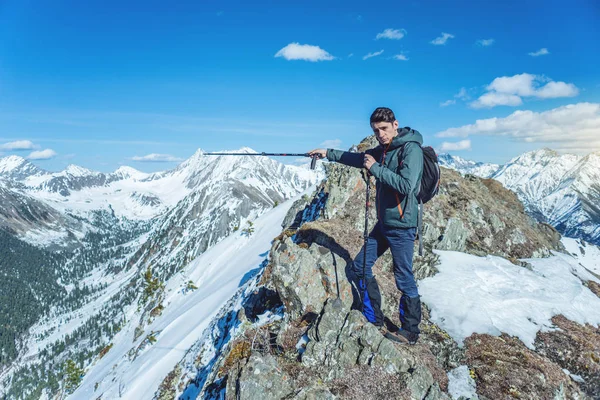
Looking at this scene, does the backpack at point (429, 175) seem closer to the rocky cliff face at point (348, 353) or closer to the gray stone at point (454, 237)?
the rocky cliff face at point (348, 353)

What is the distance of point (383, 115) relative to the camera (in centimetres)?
834

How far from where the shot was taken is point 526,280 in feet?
52.3

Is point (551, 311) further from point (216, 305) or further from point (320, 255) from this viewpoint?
point (216, 305)

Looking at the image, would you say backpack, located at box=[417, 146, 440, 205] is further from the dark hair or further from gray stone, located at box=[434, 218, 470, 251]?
gray stone, located at box=[434, 218, 470, 251]

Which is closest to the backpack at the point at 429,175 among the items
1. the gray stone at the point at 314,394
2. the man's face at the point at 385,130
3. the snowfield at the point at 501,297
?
the man's face at the point at 385,130

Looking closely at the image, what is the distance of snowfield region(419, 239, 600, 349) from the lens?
484 inches

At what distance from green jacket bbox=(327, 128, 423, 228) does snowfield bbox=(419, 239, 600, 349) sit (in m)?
5.93

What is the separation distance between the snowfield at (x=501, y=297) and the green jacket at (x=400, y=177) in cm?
593

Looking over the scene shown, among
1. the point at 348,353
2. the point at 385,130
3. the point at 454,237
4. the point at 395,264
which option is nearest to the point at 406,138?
the point at 385,130

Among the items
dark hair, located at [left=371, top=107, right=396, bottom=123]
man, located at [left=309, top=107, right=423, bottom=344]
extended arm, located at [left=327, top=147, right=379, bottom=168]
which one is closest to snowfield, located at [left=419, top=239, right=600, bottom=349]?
man, located at [left=309, top=107, right=423, bottom=344]

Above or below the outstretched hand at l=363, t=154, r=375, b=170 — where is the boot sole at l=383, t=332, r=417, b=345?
below

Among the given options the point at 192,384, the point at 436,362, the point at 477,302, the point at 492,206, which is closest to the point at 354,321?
the point at 436,362

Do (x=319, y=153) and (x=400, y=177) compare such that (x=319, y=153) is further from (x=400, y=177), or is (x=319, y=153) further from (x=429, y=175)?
(x=429, y=175)

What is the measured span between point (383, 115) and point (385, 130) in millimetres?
398
